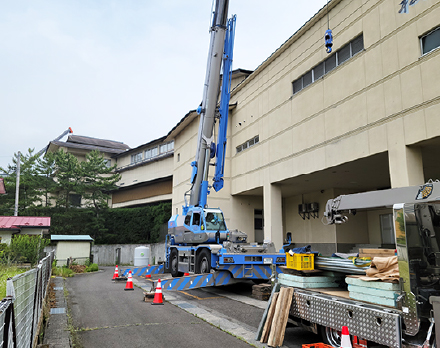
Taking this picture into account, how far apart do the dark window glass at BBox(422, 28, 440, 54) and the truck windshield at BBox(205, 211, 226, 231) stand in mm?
9376

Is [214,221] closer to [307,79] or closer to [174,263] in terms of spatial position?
[174,263]

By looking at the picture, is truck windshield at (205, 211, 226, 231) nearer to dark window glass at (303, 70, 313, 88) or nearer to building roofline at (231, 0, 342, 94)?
dark window glass at (303, 70, 313, 88)

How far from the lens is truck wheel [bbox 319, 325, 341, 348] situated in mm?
5646

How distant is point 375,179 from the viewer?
61.0 feet

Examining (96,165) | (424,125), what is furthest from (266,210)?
(96,165)

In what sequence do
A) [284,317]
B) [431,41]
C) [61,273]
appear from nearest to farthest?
1. [284,317]
2. [431,41]
3. [61,273]

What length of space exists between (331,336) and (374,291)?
1.33m

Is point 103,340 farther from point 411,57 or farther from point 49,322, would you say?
point 411,57

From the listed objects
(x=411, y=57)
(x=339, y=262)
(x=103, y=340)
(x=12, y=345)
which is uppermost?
(x=411, y=57)

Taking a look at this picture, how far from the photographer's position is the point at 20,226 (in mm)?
20688

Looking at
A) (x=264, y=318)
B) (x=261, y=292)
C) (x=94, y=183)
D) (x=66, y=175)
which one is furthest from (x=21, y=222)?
(x=264, y=318)

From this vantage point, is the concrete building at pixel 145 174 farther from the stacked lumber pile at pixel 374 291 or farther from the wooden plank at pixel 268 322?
the stacked lumber pile at pixel 374 291

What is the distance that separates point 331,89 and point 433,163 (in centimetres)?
518

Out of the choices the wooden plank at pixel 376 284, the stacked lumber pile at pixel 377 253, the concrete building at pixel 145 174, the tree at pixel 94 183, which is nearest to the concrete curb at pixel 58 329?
the wooden plank at pixel 376 284
